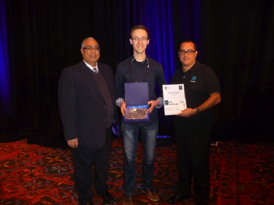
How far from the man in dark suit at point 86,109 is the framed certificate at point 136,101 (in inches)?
9.4

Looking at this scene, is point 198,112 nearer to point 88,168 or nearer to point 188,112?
point 188,112

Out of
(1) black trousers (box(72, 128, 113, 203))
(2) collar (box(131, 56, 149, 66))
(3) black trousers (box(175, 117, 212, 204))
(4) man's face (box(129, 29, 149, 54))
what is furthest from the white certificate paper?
(1) black trousers (box(72, 128, 113, 203))

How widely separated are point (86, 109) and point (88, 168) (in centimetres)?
62

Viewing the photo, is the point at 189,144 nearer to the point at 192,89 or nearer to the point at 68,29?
the point at 192,89

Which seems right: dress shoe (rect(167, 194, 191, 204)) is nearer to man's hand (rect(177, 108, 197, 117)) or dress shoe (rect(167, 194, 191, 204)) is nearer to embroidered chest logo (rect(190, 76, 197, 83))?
man's hand (rect(177, 108, 197, 117))

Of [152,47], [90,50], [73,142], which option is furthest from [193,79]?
[152,47]

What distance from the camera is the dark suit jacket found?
189cm

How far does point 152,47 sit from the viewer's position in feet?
14.8

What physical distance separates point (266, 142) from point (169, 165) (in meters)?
2.23

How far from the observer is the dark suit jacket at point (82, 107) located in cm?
189

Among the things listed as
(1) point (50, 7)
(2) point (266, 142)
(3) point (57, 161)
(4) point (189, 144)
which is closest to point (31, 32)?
(1) point (50, 7)

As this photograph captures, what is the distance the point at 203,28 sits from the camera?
416 cm

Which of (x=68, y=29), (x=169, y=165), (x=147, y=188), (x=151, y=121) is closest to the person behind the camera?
(x=151, y=121)

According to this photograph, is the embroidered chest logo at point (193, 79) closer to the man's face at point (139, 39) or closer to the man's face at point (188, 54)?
the man's face at point (188, 54)
